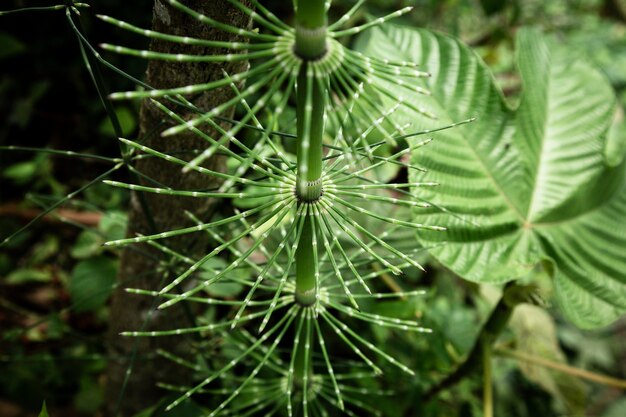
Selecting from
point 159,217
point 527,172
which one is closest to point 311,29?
point 159,217

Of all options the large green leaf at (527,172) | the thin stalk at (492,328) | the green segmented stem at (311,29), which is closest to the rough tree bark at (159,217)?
the green segmented stem at (311,29)

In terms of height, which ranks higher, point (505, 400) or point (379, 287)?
point (379, 287)

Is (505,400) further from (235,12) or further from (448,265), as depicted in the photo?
(235,12)

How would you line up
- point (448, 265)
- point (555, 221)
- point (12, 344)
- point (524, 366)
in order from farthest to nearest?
point (12, 344) → point (524, 366) → point (555, 221) → point (448, 265)

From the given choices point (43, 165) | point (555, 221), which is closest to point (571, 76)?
point (555, 221)

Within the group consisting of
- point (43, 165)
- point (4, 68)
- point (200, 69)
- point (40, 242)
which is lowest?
point (200, 69)

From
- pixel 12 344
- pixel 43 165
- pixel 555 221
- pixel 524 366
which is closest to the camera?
pixel 555 221

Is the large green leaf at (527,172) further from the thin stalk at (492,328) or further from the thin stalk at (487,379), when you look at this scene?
the thin stalk at (487,379)
